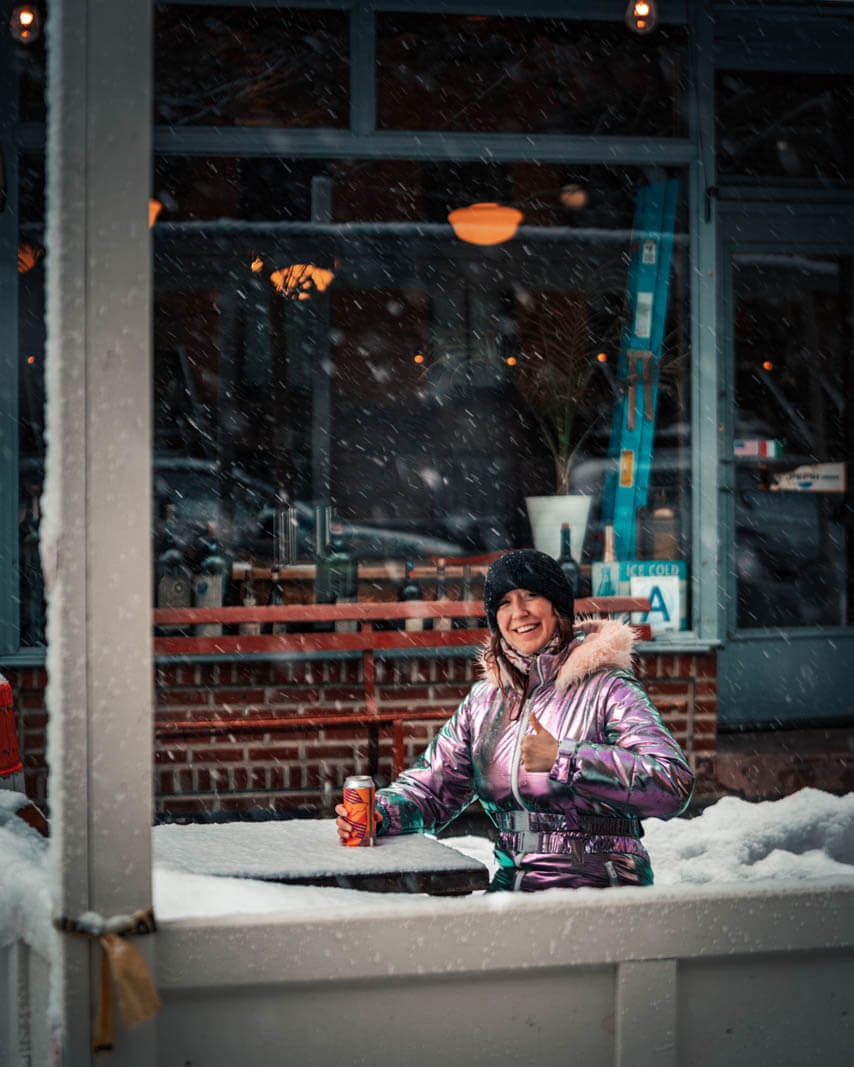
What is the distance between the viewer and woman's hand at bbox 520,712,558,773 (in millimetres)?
2623

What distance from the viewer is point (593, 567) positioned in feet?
19.9

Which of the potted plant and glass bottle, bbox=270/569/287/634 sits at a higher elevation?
the potted plant

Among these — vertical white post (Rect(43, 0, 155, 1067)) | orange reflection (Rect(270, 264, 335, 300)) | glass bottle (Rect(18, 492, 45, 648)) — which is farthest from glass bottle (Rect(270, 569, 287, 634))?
vertical white post (Rect(43, 0, 155, 1067))

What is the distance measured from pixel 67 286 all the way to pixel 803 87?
5.74m

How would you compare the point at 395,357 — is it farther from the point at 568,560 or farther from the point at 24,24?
the point at 24,24

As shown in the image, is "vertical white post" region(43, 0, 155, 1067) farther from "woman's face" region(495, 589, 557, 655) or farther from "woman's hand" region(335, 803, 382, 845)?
"woman's face" region(495, 589, 557, 655)

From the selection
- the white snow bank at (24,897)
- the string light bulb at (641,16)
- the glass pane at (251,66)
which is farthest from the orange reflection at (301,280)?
the white snow bank at (24,897)

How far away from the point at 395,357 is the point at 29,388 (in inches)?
72.3

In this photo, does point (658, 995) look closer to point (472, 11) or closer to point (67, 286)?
point (67, 286)

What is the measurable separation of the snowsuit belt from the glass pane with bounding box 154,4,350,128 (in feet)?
13.3

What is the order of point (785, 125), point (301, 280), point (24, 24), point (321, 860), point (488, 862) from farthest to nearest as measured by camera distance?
point (785, 125) < point (301, 280) < point (24, 24) < point (488, 862) < point (321, 860)

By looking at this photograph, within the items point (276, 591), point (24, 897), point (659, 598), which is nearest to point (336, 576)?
point (276, 591)

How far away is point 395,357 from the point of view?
20.5ft

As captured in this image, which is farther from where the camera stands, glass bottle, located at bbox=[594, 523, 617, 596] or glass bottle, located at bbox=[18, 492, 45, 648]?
glass bottle, located at bbox=[594, 523, 617, 596]
